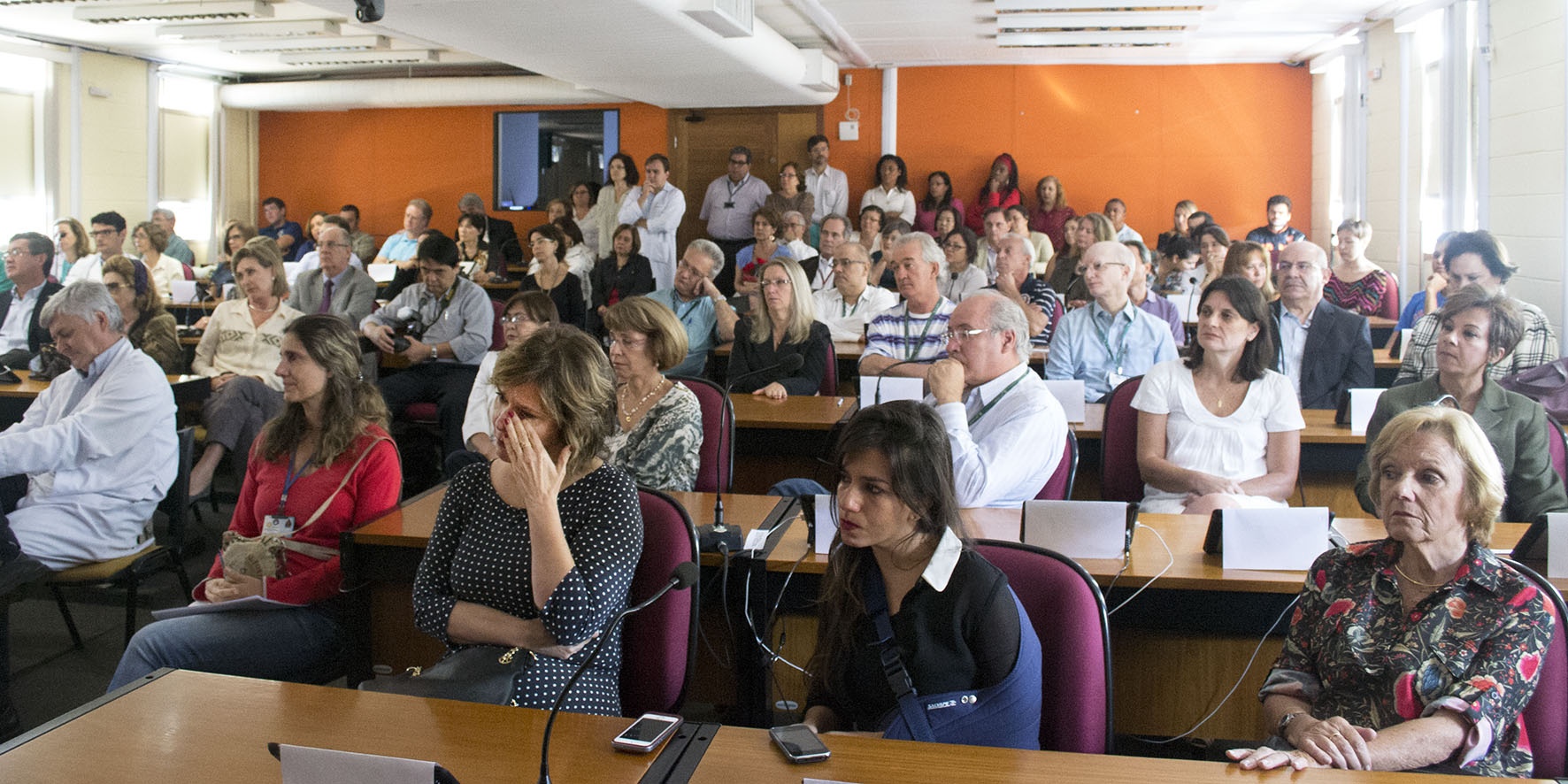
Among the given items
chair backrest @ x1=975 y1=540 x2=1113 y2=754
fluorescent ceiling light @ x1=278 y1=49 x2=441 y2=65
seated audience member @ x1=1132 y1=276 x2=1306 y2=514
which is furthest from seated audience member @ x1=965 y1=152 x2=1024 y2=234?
chair backrest @ x1=975 y1=540 x2=1113 y2=754

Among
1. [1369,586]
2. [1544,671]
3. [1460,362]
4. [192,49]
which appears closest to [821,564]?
[1369,586]

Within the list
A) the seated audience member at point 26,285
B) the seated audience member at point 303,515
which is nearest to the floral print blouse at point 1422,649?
the seated audience member at point 303,515

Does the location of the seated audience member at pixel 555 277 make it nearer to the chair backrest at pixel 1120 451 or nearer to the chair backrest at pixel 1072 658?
the chair backrest at pixel 1120 451

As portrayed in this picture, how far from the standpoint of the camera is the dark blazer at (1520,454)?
3.03 metres

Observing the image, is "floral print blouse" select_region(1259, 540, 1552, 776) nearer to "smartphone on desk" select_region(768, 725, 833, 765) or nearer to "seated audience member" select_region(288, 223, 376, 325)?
"smartphone on desk" select_region(768, 725, 833, 765)

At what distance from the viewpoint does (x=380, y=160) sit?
13.6m

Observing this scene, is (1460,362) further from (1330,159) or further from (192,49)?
(192,49)

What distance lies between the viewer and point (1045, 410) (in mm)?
3014

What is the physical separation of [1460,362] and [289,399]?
118 inches

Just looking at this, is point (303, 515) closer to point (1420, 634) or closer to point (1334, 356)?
point (1420, 634)

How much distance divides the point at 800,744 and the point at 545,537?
622mm

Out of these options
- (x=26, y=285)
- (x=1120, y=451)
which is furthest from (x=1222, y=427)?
(x=26, y=285)

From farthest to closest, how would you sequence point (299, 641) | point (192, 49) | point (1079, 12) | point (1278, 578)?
point (192, 49)
point (1079, 12)
point (299, 641)
point (1278, 578)

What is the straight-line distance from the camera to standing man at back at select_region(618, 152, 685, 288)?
10250 mm
